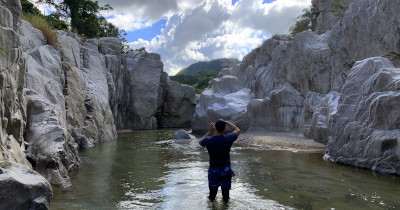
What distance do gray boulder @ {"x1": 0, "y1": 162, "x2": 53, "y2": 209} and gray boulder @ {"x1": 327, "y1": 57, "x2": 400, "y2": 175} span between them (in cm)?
892

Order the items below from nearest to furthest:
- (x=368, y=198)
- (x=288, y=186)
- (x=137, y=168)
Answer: (x=368, y=198) → (x=288, y=186) → (x=137, y=168)

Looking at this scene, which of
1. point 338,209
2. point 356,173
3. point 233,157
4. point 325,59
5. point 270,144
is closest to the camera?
point 338,209

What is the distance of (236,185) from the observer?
832cm

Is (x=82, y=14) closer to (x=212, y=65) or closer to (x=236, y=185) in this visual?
(x=236, y=185)

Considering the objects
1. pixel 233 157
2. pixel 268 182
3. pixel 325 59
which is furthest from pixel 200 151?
pixel 325 59

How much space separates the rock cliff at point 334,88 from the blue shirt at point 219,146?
5.87 meters

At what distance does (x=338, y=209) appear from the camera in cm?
623

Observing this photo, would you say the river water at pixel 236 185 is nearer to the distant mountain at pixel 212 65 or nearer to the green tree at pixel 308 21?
the green tree at pixel 308 21

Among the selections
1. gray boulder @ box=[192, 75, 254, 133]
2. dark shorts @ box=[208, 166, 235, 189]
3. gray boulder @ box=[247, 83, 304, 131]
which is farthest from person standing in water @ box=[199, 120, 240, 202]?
gray boulder @ box=[192, 75, 254, 133]

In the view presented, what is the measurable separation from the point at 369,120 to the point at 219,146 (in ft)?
22.1

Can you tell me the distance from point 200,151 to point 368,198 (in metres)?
8.78

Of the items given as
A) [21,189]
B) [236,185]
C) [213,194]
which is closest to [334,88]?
[236,185]

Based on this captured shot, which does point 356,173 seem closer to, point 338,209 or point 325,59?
point 338,209

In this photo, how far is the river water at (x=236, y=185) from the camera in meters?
6.57
